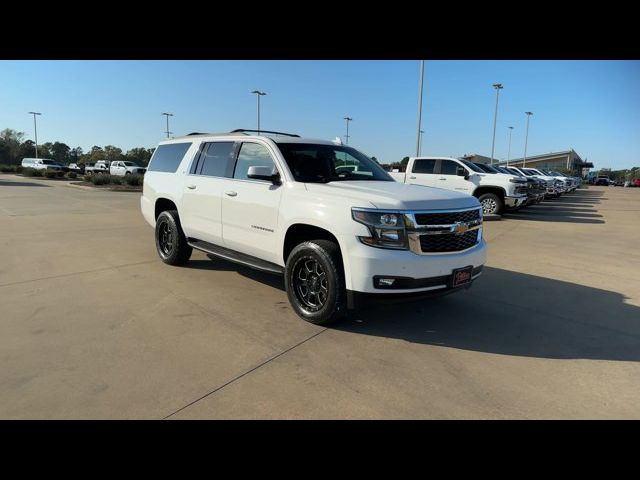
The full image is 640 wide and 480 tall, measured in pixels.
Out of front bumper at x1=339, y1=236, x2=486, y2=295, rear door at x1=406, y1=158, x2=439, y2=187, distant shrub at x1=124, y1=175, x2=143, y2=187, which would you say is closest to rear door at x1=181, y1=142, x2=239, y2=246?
front bumper at x1=339, y1=236, x2=486, y2=295

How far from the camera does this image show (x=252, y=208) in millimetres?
4969

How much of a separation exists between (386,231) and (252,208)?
6.01 feet

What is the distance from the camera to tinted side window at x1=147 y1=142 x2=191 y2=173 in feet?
21.5

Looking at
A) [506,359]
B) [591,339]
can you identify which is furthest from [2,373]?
[591,339]

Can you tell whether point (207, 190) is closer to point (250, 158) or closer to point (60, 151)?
point (250, 158)

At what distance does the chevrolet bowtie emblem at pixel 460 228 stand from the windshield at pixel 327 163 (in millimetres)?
1427

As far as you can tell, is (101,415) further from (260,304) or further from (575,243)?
(575,243)

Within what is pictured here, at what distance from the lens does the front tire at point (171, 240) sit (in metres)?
6.41

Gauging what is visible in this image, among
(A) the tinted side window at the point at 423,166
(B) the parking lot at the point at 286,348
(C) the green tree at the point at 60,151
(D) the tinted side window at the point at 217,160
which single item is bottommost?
(B) the parking lot at the point at 286,348

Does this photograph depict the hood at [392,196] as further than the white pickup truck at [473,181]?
No

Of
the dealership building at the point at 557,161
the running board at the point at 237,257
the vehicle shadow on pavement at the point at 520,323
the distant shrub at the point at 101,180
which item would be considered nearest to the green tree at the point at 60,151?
the distant shrub at the point at 101,180

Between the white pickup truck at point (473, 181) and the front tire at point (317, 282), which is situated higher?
the white pickup truck at point (473, 181)

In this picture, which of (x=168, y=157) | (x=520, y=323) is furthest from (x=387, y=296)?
(x=168, y=157)

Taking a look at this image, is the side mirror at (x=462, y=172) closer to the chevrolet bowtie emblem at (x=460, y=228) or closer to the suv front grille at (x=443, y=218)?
the suv front grille at (x=443, y=218)
